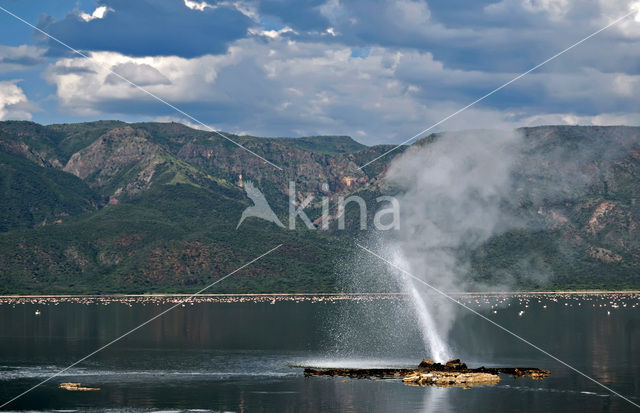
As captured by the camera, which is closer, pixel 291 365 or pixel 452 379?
pixel 452 379

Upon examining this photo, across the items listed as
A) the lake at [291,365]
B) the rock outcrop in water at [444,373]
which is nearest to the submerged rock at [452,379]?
the rock outcrop in water at [444,373]

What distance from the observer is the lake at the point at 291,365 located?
3598 inches

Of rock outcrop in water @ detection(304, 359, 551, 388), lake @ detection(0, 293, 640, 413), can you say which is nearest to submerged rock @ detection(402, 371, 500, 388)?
rock outcrop in water @ detection(304, 359, 551, 388)

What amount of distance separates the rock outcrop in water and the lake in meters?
2.57

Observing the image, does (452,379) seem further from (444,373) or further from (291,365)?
(291,365)

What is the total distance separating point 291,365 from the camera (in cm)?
12250

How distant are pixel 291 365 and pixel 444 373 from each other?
2547 centimetres

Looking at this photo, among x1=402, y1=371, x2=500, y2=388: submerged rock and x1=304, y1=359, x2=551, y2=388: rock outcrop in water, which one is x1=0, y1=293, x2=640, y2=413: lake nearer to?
x1=402, y1=371, x2=500, y2=388: submerged rock

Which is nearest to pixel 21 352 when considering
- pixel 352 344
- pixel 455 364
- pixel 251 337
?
pixel 251 337

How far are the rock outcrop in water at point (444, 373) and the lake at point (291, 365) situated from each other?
2.57 m

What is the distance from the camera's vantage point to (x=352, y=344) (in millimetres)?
154625

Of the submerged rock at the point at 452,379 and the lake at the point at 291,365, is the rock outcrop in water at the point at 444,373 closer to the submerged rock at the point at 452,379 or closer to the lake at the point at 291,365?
the submerged rock at the point at 452,379

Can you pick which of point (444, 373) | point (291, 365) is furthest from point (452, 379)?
point (291, 365)

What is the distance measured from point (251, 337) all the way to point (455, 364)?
224 ft
